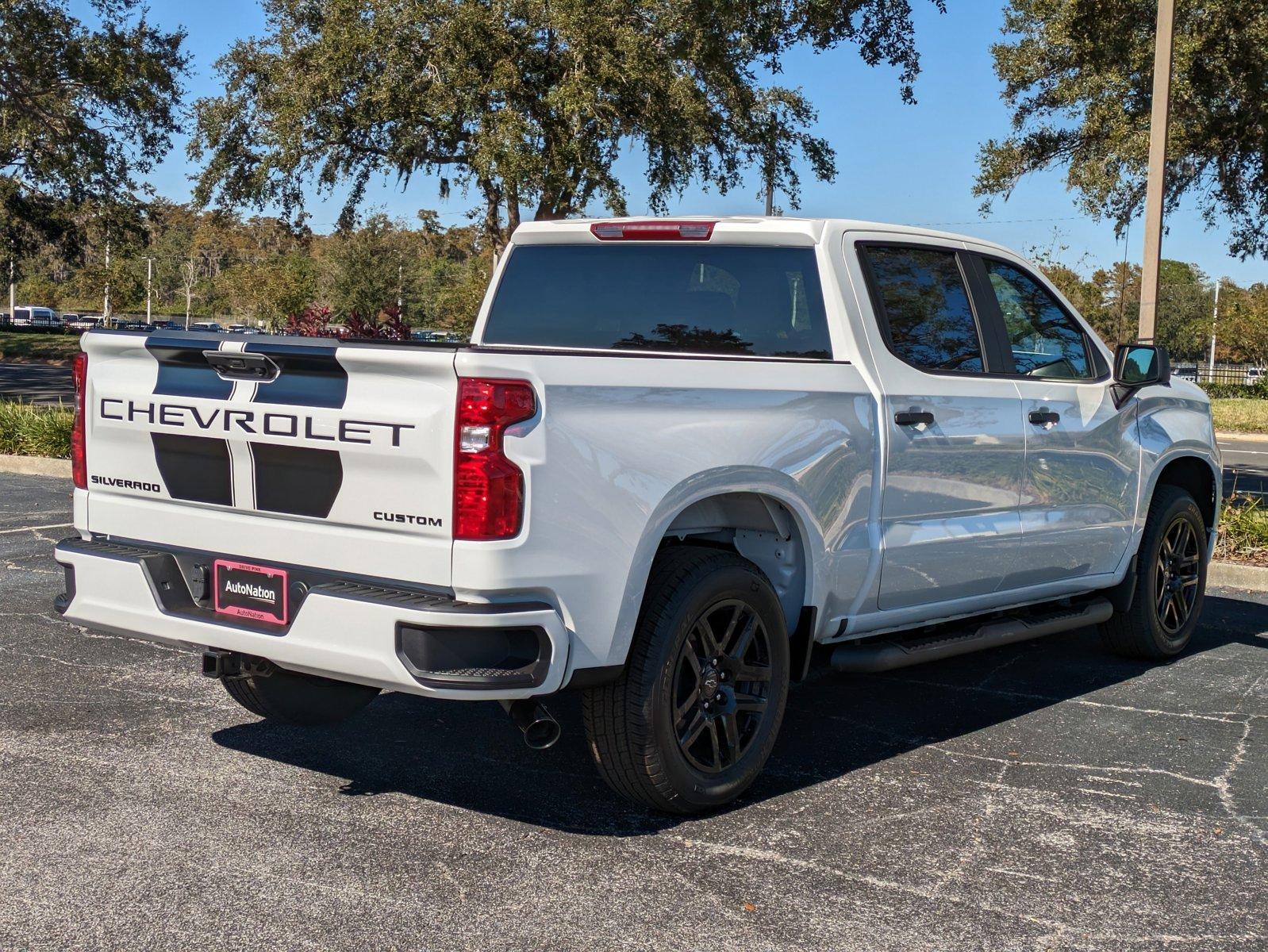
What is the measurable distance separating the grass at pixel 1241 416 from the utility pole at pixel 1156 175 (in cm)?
1153

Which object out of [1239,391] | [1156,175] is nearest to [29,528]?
[1156,175]

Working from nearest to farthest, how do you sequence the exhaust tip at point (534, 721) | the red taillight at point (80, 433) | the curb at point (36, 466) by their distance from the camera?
the exhaust tip at point (534, 721) → the red taillight at point (80, 433) → the curb at point (36, 466)

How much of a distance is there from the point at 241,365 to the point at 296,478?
41 centimetres

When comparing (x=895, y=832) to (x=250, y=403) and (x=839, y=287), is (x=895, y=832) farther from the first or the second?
(x=250, y=403)

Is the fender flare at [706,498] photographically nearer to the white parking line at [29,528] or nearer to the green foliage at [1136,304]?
the white parking line at [29,528]

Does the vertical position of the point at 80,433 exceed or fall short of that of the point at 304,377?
it falls short

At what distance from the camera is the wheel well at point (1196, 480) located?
7.56 m

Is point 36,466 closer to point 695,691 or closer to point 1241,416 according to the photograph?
point 695,691

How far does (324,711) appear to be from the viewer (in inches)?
224

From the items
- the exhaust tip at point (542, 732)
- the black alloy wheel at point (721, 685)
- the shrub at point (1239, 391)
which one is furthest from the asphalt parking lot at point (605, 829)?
the shrub at point (1239, 391)

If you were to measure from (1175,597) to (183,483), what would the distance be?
206 inches

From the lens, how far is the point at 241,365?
14.5 feet

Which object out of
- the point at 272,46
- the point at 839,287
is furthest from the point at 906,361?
the point at 272,46

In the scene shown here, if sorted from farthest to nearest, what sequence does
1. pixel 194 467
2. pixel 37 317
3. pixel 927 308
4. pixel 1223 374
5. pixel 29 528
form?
1. pixel 37 317
2. pixel 1223 374
3. pixel 29 528
4. pixel 927 308
5. pixel 194 467
